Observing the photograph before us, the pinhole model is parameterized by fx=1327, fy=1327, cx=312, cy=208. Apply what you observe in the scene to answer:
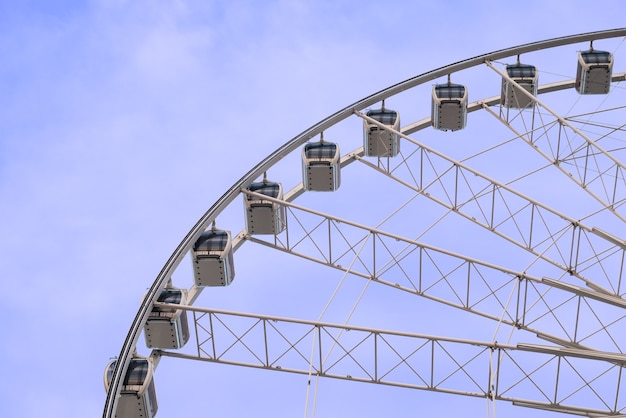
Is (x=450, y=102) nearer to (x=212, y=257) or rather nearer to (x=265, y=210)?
(x=265, y=210)

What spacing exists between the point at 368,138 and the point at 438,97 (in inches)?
101

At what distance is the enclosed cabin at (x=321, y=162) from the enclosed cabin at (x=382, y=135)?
2.01m

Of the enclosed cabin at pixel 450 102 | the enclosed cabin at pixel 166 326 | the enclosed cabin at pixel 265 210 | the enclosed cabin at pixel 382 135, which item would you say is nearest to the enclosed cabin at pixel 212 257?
the enclosed cabin at pixel 166 326

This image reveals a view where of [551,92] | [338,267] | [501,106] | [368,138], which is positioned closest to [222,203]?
[338,267]

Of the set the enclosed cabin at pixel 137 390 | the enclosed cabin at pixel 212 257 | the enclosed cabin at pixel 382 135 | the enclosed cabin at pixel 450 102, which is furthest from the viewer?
the enclosed cabin at pixel 450 102

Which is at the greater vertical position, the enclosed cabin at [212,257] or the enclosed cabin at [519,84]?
the enclosed cabin at [519,84]

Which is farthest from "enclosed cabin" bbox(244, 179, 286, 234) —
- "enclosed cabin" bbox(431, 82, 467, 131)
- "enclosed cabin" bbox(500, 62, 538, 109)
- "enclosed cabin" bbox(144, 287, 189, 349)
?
"enclosed cabin" bbox(500, 62, 538, 109)

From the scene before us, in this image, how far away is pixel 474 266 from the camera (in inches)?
1363

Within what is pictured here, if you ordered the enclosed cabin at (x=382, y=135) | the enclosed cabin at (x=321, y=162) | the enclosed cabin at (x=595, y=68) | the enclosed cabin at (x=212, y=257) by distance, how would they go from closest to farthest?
1. the enclosed cabin at (x=212, y=257)
2. the enclosed cabin at (x=321, y=162)
3. the enclosed cabin at (x=382, y=135)
4. the enclosed cabin at (x=595, y=68)

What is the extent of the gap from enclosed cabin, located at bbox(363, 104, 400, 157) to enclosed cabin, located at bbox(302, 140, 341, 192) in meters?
2.01

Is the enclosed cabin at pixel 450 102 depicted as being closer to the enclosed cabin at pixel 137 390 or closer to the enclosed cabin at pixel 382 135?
the enclosed cabin at pixel 382 135

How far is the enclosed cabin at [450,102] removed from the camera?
135ft

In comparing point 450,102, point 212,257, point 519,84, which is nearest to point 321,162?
point 212,257

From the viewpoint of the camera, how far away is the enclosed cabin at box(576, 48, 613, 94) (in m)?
41.9
